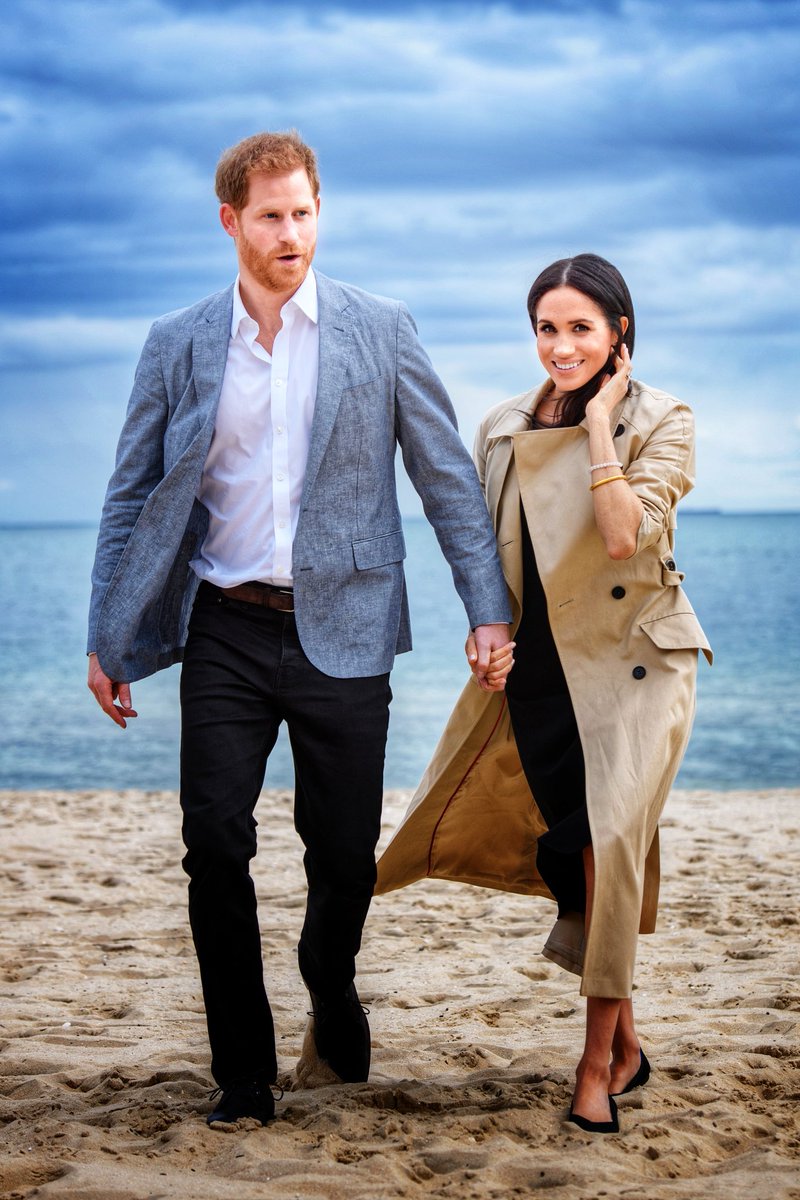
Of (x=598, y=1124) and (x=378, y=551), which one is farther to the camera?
(x=378, y=551)

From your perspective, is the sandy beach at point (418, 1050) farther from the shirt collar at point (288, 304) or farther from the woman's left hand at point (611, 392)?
the shirt collar at point (288, 304)

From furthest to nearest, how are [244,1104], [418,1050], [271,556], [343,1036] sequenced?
[418,1050] → [343,1036] → [271,556] → [244,1104]

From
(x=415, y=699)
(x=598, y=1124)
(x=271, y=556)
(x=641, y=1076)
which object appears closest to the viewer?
(x=598, y=1124)

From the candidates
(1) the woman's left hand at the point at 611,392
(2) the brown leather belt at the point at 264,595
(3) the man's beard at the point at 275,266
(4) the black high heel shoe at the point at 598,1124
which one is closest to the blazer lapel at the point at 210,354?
(3) the man's beard at the point at 275,266

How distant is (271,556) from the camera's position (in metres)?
3.48

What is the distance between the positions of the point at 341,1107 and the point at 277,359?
76.9 inches

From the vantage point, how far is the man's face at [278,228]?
3422mm

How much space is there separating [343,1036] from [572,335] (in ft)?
6.55

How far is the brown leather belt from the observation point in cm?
349

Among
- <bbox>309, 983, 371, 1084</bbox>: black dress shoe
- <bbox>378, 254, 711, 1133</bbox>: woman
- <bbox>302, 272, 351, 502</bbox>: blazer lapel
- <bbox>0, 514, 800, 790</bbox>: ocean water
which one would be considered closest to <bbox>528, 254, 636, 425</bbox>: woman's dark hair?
<bbox>378, 254, 711, 1133</bbox>: woman

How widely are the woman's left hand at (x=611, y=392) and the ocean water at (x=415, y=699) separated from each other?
9.62 m

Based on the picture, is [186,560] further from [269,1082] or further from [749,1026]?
[749,1026]

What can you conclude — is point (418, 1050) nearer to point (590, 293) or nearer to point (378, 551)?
point (378, 551)

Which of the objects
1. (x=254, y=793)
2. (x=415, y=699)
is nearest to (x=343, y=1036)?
(x=254, y=793)
